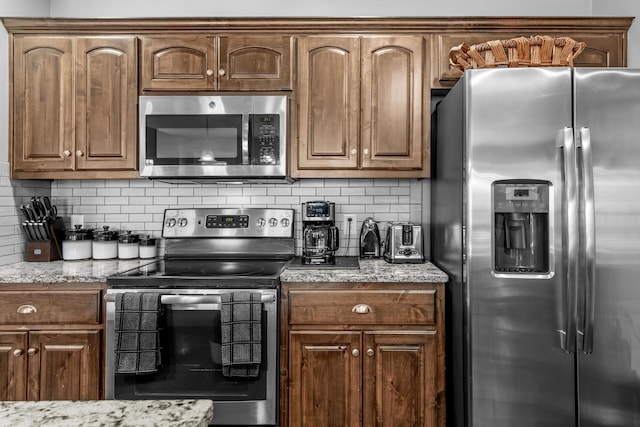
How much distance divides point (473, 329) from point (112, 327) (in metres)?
1.63

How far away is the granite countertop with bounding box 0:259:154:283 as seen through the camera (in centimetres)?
206

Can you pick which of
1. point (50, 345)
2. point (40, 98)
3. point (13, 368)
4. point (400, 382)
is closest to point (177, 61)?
point (40, 98)

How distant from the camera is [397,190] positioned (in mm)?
2732

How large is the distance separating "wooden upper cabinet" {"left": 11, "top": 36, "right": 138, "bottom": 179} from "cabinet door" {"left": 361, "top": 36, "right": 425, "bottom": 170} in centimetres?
132

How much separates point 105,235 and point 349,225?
58.9 inches

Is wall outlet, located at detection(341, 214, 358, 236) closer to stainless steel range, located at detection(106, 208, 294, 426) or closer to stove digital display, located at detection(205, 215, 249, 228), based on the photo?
stove digital display, located at detection(205, 215, 249, 228)

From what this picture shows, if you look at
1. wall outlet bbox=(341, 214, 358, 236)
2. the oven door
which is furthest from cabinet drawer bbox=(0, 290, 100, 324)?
wall outlet bbox=(341, 214, 358, 236)

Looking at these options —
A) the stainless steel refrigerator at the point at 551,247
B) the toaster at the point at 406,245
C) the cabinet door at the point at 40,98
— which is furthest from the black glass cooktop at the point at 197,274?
the stainless steel refrigerator at the point at 551,247

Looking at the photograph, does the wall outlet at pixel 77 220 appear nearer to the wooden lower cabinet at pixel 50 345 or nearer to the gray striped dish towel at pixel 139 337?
the wooden lower cabinet at pixel 50 345

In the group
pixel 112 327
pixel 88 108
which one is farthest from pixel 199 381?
pixel 88 108

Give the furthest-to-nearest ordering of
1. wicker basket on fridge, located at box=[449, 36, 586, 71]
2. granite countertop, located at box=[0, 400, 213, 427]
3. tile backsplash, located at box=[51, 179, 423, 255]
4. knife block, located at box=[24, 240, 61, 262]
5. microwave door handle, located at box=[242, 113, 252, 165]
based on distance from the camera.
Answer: tile backsplash, located at box=[51, 179, 423, 255] → knife block, located at box=[24, 240, 61, 262] → microwave door handle, located at box=[242, 113, 252, 165] → wicker basket on fridge, located at box=[449, 36, 586, 71] → granite countertop, located at box=[0, 400, 213, 427]

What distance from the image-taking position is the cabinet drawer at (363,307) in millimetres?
2027

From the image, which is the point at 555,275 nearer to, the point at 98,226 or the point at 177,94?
the point at 177,94

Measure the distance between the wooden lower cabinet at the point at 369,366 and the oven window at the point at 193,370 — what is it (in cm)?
18
